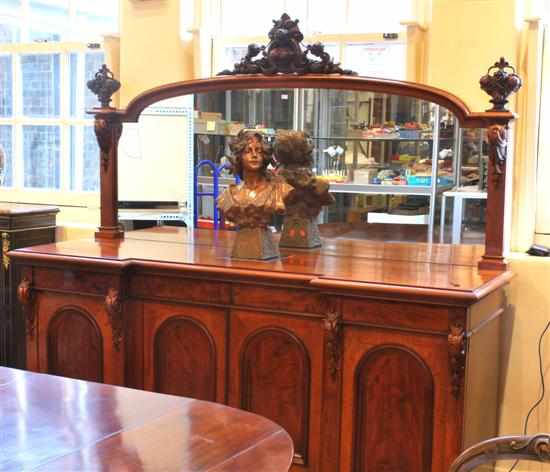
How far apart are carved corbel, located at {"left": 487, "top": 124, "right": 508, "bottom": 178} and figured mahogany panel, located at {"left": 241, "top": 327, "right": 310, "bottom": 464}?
1.00 meters

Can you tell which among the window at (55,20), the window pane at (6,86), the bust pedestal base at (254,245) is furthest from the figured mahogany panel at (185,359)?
the window pane at (6,86)

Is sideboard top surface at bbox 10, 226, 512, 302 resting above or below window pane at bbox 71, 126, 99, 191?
below

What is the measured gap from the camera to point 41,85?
4.93 meters

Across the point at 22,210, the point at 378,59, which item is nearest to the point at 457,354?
the point at 378,59

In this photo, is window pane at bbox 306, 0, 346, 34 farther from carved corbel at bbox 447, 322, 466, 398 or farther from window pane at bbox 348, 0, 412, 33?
carved corbel at bbox 447, 322, 466, 398

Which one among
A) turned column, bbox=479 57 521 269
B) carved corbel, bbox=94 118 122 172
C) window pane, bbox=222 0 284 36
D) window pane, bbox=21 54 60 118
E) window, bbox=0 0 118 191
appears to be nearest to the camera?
turned column, bbox=479 57 521 269

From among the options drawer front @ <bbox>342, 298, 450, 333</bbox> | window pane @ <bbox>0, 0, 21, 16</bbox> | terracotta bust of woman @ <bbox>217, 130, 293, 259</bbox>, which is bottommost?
drawer front @ <bbox>342, 298, 450, 333</bbox>

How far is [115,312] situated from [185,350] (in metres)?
0.31

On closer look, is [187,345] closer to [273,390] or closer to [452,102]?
[273,390]

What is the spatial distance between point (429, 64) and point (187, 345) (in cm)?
163

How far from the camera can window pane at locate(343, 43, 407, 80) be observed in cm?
377

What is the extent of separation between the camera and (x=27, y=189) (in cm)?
501

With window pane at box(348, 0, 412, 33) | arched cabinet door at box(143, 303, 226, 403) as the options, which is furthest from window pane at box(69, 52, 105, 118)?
arched cabinet door at box(143, 303, 226, 403)

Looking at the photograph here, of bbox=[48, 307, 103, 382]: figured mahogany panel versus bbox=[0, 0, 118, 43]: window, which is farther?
bbox=[0, 0, 118, 43]: window
